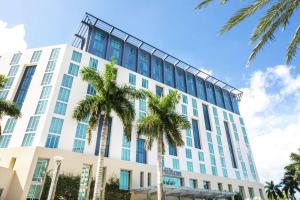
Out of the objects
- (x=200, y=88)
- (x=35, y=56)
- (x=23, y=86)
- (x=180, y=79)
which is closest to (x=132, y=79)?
(x=180, y=79)

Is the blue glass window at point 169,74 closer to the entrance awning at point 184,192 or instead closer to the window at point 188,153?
the window at point 188,153

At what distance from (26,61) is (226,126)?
54.5 metres

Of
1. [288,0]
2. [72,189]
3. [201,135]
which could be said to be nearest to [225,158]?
[201,135]

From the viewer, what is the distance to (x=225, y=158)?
197 feet

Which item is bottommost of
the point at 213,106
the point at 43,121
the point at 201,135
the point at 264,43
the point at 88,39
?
the point at 264,43

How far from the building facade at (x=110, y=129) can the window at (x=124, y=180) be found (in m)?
0.17

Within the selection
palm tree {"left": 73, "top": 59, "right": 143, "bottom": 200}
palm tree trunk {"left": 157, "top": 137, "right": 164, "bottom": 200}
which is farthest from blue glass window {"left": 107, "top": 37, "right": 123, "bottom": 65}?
palm tree trunk {"left": 157, "top": 137, "right": 164, "bottom": 200}

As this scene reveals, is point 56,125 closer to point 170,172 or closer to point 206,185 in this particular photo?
point 170,172

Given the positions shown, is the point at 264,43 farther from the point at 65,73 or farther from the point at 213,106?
the point at 213,106

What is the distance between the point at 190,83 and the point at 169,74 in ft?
25.5

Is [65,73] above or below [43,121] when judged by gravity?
above

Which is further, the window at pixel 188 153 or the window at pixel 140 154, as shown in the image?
the window at pixel 188 153

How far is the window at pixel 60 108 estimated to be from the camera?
131ft

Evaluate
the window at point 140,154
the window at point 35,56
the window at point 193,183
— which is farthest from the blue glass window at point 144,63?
the window at point 193,183
